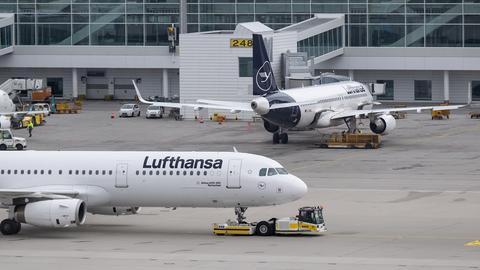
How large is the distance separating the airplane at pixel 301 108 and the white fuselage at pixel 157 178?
1316 inches

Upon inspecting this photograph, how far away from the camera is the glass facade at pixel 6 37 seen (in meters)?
129

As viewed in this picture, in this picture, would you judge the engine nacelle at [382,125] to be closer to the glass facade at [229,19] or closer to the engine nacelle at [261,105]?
the engine nacelle at [261,105]

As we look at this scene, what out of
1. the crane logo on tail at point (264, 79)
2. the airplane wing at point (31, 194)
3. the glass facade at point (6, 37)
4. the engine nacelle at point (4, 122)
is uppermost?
the glass facade at point (6, 37)

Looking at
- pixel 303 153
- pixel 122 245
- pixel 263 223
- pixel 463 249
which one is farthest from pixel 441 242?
pixel 303 153

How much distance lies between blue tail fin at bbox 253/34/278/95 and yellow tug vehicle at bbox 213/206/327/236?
3953cm

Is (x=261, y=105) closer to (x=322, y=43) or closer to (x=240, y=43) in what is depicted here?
(x=240, y=43)

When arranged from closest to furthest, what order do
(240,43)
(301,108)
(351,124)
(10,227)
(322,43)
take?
(10,227), (301,108), (351,124), (240,43), (322,43)

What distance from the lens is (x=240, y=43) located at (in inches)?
4178

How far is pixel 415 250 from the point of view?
45.0m

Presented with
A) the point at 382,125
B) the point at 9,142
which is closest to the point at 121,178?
the point at 9,142

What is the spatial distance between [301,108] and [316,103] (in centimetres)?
A: 231

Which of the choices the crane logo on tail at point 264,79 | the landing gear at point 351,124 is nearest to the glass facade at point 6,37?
the crane logo on tail at point 264,79

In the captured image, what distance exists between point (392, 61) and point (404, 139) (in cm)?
3624

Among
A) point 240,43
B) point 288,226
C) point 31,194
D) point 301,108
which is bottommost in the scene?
point 288,226
